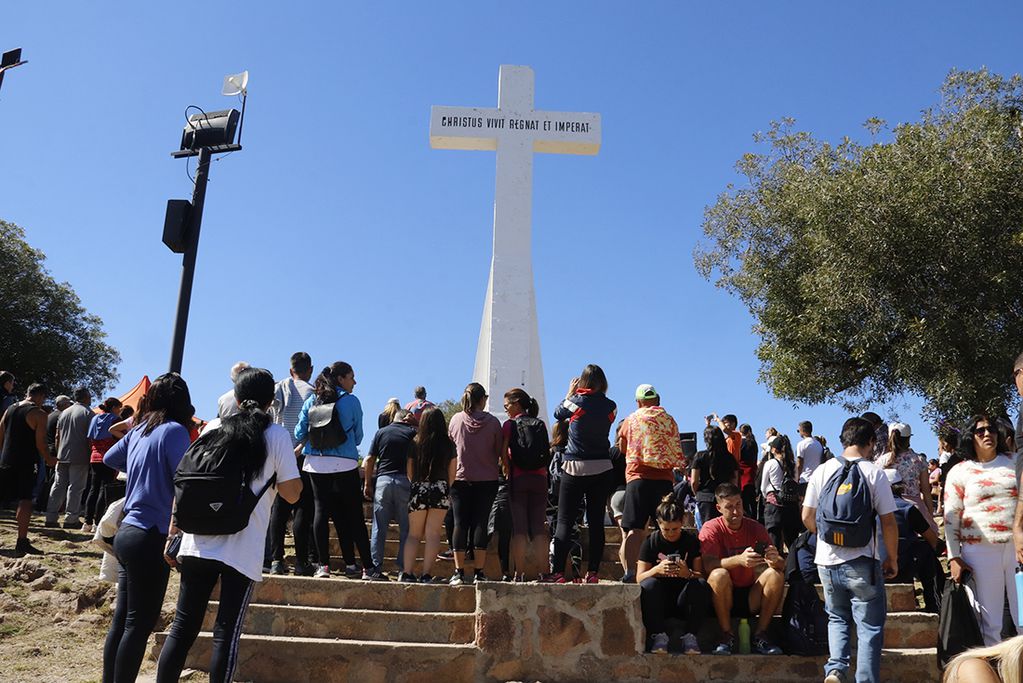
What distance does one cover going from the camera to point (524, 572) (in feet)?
22.1

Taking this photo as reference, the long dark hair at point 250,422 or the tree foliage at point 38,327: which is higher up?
the tree foliage at point 38,327

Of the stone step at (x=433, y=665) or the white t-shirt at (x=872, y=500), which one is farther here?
the stone step at (x=433, y=665)

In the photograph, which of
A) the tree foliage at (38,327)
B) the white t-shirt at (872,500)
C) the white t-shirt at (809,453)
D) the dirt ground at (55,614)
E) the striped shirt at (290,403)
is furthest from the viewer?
the tree foliage at (38,327)

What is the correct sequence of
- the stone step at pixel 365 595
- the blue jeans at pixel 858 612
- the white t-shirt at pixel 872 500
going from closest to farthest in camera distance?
the blue jeans at pixel 858 612 → the white t-shirt at pixel 872 500 → the stone step at pixel 365 595

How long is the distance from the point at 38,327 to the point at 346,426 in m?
25.2

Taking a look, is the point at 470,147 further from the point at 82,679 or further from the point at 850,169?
the point at 82,679

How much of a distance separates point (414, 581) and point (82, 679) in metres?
2.21

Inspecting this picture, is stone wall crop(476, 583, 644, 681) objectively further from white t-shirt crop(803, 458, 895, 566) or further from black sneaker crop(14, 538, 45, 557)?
black sneaker crop(14, 538, 45, 557)

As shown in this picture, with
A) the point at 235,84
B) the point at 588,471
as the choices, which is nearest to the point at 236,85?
the point at 235,84

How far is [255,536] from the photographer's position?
377 cm

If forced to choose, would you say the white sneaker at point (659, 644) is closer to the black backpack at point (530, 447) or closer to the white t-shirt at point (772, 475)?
the black backpack at point (530, 447)

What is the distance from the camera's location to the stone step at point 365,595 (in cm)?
610

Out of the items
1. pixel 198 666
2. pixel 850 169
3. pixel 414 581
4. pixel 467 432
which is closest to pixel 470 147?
pixel 850 169

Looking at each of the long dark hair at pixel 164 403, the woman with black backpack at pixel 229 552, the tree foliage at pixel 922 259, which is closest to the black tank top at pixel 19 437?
the long dark hair at pixel 164 403
